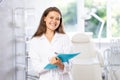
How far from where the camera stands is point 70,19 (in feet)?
14.6

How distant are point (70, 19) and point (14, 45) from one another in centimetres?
130

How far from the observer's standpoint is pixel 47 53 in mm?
1718

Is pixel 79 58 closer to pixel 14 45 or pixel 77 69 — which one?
pixel 77 69

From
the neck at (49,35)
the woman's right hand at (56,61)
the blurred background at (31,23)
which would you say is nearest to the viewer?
the woman's right hand at (56,61)

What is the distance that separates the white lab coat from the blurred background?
124 cm

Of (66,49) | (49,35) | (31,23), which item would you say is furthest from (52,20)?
(31,23)

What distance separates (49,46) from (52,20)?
18 centimetres

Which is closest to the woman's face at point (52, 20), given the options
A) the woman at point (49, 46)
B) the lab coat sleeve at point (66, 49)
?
the woman at point (49, 46)

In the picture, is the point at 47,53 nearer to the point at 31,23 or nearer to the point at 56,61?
the point at 56,61

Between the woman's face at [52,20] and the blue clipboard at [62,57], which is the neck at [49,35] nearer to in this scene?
the woman's face at [52,20]

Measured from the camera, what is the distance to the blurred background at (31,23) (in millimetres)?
3164

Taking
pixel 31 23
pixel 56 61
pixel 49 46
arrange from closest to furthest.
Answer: pixel 56 61 → pixel 49 46 → pixel 31 23

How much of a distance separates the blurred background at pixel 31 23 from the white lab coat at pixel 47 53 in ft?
4.07

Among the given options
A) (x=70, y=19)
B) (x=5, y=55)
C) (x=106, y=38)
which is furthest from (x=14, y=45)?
(x=106, y=38)
